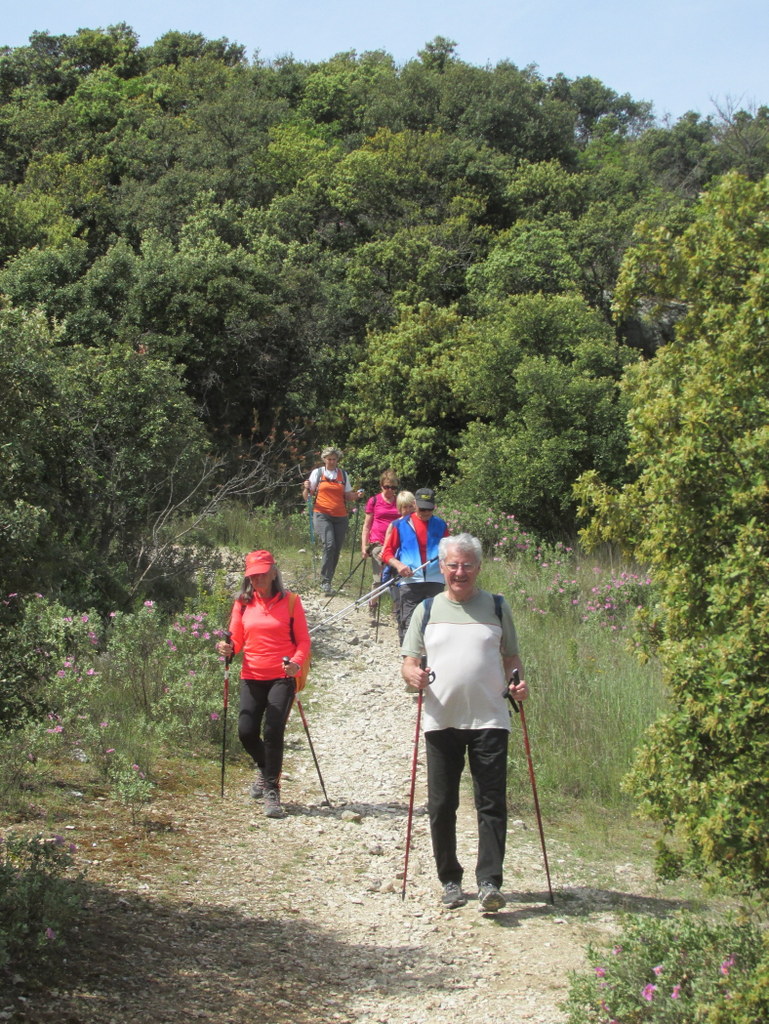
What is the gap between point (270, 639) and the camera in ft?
24.3

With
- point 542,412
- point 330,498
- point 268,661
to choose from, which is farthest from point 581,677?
point 542,412

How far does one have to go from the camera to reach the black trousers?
5789 mm

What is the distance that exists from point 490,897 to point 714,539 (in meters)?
2.52

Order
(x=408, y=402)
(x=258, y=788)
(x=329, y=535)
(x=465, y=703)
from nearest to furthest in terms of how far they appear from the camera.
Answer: (x=465, y=703), (x=258, y=788), (x=329, y=535), (x=408, y=402)

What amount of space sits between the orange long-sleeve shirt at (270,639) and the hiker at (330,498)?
5993 millimetres

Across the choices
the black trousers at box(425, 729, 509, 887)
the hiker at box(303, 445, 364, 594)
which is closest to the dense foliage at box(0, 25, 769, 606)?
the hiker at box(303, 445, 364, 594)

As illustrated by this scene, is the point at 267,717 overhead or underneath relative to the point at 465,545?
underneath

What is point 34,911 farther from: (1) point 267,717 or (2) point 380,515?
(2) point 380,515

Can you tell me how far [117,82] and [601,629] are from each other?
117 ft

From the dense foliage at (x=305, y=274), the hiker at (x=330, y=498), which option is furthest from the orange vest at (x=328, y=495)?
the dense foliage at (x=305, y=274)

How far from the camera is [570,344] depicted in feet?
72.3

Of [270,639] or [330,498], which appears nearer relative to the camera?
[270,639]

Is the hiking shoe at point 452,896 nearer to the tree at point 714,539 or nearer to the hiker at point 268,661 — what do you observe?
the hiker at point 268,661

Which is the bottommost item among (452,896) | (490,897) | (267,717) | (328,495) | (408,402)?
(452,896)
